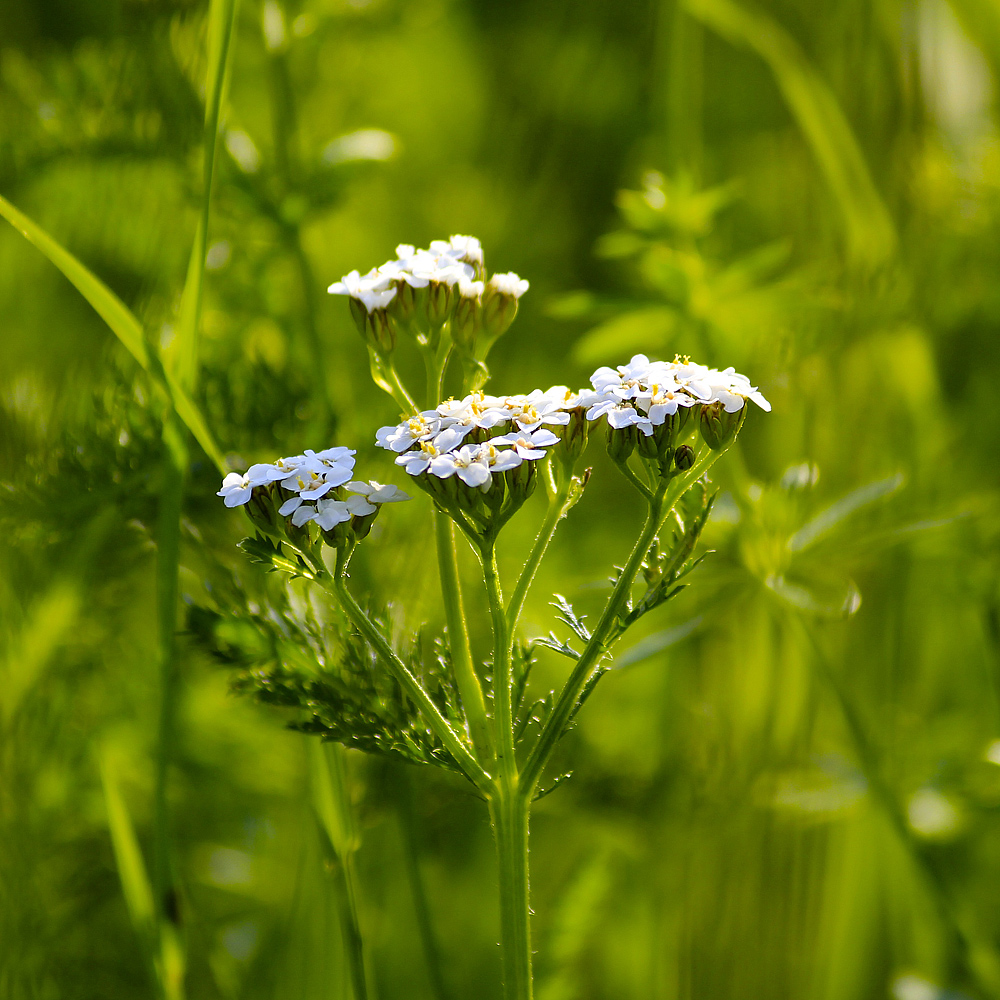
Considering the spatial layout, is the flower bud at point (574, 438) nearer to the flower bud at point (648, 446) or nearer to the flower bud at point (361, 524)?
the flower bud at point (648, 446)

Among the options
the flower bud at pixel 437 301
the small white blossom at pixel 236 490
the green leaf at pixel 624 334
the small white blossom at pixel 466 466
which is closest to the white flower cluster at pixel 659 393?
the small white blossom at pixel 466 466

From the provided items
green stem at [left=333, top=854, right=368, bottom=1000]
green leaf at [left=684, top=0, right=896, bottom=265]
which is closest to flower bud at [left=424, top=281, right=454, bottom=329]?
green stem at [left=333, top=854, right=368, bottom=1000]

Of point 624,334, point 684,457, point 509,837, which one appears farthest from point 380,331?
point 624,334

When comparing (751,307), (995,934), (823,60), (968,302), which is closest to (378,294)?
(751,307)

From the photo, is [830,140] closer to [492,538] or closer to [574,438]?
[574,438]

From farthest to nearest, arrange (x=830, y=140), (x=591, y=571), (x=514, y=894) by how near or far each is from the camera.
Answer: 1. (x=591, y=571)
2. (x=830, y=140)
3. (x=514, y=894)

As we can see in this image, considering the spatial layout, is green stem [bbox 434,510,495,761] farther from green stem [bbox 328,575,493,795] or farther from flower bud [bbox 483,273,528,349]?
flower bud [bbox 483,273,528,349]
